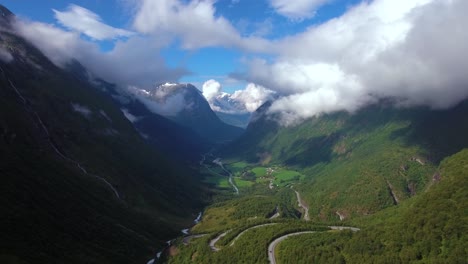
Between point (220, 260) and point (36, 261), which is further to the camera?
point (220, 260)

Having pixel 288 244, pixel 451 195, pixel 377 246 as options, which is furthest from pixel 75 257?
pixel 451 195

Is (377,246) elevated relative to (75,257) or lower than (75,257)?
lower

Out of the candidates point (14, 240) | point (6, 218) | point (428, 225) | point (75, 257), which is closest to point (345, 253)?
point (428, 225)

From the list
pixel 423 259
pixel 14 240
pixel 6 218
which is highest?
pixel 6 218

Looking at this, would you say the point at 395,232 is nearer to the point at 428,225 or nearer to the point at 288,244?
the point at 428,225

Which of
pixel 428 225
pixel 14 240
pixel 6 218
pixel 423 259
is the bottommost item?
pixel 423 259

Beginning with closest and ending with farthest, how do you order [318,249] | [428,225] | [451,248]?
[451,248] < [428,225] < [318,249]

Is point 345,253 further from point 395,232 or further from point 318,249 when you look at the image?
point 395,232

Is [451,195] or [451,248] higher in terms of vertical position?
[451,195]

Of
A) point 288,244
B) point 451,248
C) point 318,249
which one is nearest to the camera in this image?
point 451,248
